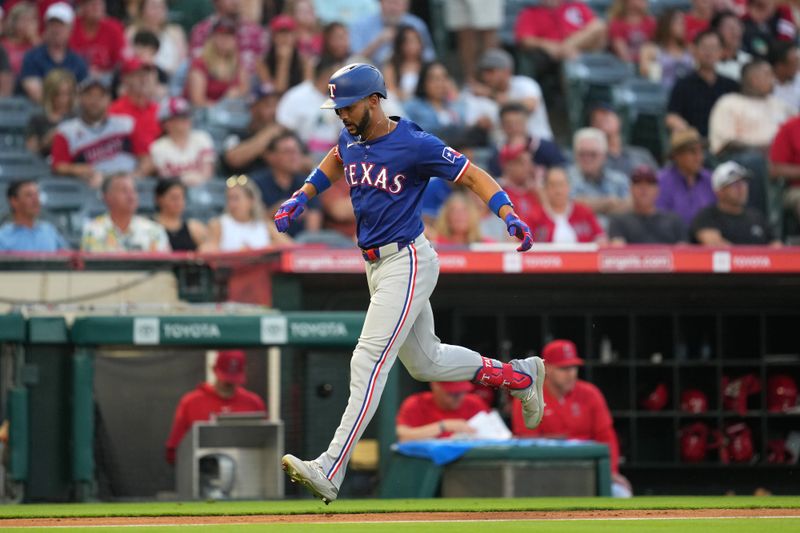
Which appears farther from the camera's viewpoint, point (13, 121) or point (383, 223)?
point (13, 121)

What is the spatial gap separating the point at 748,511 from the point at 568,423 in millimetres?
2470

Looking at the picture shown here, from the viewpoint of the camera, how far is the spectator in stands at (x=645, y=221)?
11.5 metres

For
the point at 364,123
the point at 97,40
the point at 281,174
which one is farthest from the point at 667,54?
the point at 364,123

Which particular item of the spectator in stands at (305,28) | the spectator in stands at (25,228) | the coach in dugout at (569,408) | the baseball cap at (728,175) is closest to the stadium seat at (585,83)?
the spectator in stands at (305,28)

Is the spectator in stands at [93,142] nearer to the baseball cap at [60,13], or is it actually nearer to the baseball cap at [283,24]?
the baseball cap at [60,13]

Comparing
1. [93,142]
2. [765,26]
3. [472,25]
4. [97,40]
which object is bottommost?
[93,142]

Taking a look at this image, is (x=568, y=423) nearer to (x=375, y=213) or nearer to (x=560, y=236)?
(x=560, y=236)

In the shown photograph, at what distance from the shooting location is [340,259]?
31.9 ft

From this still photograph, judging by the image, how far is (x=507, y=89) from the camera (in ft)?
45.9

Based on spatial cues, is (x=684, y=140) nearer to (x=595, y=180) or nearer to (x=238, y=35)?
(x=595, y=180)

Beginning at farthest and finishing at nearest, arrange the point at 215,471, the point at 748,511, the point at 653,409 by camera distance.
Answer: the point at 653,409, the point at 215,471, the point at 748,511

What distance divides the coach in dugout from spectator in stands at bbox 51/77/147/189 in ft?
15.2

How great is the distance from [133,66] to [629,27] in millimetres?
5657

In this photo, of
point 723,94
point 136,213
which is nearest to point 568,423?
point 136,213
